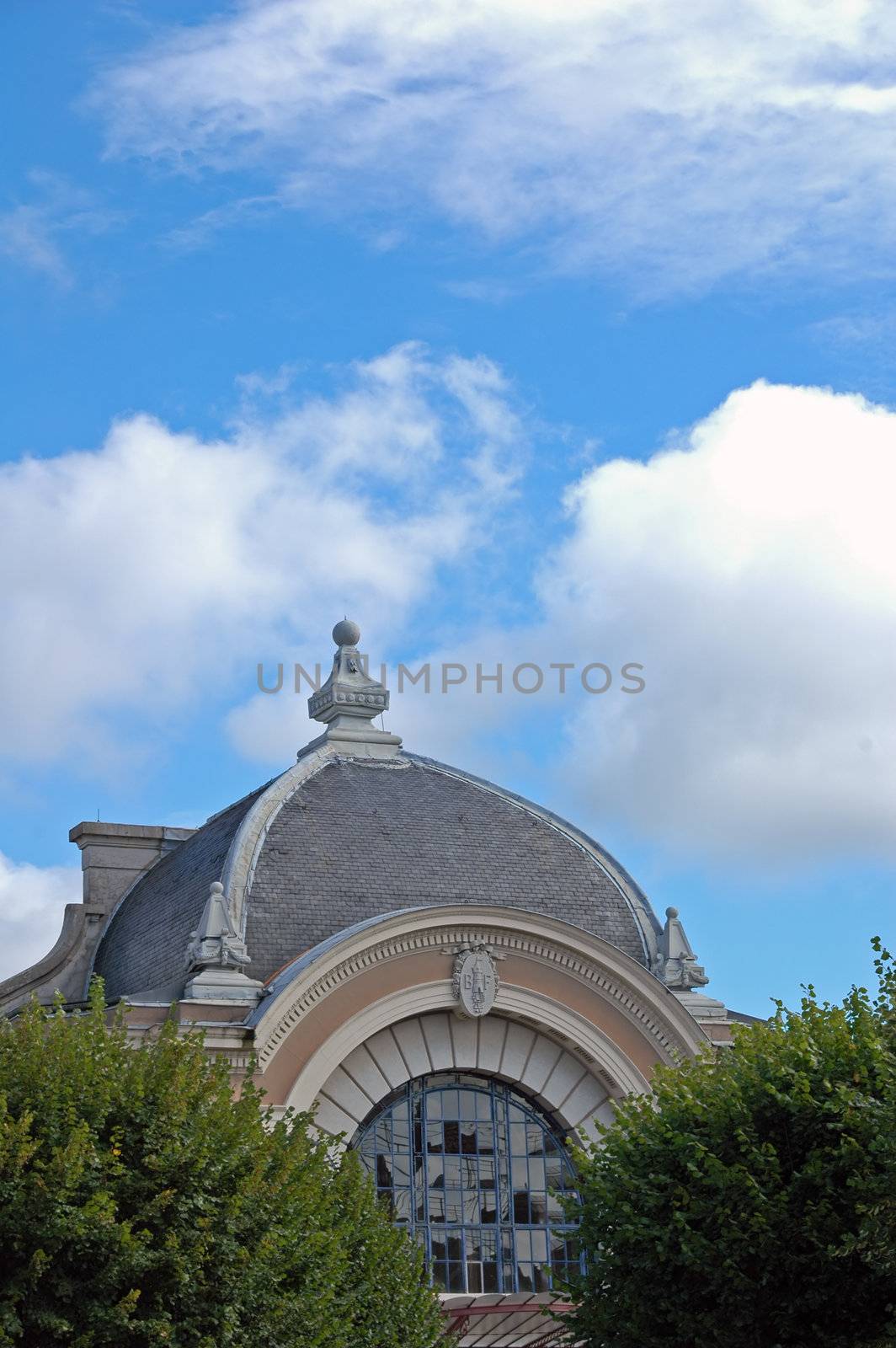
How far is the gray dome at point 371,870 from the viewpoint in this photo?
34.1 meters

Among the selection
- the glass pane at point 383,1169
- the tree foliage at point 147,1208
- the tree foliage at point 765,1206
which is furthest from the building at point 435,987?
the tree foliage at point 147,1208

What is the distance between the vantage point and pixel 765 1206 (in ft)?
77.9

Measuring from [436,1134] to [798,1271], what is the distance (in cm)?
999

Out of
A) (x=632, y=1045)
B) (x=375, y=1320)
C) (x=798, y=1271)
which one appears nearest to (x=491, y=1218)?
(x=632, y=1045)

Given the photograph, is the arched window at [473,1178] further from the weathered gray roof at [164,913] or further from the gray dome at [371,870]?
the weathered gray roof at [164,913]

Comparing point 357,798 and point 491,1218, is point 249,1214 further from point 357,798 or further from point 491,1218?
point 357,798

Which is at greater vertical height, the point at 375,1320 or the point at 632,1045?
the point at 632,1045

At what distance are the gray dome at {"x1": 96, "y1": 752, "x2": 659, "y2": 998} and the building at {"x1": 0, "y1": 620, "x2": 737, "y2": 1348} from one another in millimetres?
44

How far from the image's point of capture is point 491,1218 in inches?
1283

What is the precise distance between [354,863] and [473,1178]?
19.2 ft

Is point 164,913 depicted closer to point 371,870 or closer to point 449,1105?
point 371,870

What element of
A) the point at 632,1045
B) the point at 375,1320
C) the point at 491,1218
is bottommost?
the point at 375,1320

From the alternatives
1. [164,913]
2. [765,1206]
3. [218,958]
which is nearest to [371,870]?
[218,958]

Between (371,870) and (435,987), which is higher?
(371,870)
